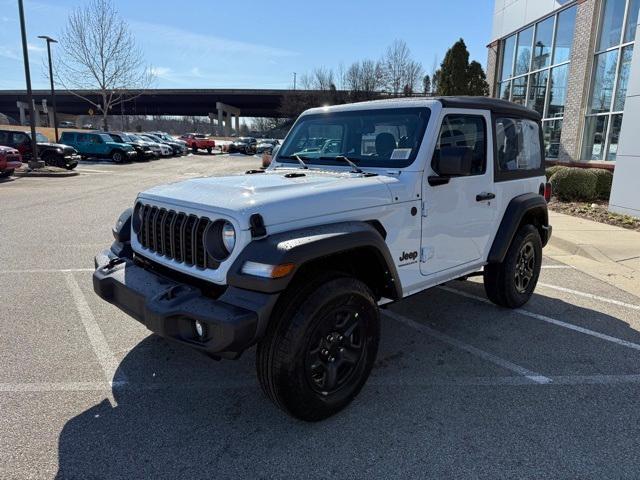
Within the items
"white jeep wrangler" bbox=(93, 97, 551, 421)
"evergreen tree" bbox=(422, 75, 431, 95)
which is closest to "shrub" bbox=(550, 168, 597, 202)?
"white jeep wrangler" bbox=(93, 97, 551, 421)

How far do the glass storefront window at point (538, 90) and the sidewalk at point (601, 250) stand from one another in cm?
847

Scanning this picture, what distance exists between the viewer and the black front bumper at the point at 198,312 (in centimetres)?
238

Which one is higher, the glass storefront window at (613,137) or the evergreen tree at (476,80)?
the evergreen tree at (476,80)

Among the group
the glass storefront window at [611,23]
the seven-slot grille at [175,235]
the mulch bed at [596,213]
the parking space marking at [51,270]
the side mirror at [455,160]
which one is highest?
the glass storefront window at [611,23]

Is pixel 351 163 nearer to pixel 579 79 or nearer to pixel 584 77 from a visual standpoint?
pixel 584 77

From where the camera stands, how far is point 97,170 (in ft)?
72.3

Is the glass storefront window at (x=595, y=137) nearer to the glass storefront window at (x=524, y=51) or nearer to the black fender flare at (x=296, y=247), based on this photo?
the glass storefront window at (x=524, y=51)

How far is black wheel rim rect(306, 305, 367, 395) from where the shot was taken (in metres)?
2.76

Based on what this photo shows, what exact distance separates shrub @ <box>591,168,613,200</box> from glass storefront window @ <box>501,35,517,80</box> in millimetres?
8078

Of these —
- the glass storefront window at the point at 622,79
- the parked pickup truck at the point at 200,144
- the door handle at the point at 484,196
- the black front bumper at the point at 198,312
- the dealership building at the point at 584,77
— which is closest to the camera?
the black front bumper at the point at 198,312

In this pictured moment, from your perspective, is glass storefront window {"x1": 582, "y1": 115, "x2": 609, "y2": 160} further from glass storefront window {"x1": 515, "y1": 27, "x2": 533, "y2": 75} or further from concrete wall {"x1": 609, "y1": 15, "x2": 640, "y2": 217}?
glass storefront window {"x1": 515, "y1": 27, "x2": 533, "y2": 75}

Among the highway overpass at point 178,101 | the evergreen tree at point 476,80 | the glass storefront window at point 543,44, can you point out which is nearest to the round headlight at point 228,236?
the glass storefront window at point 543,44

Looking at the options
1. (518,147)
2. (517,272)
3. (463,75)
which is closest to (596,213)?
(517,272)

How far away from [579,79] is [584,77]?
0.77 feet
